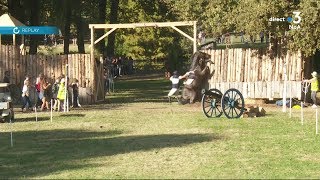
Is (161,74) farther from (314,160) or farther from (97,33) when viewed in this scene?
(314,160)

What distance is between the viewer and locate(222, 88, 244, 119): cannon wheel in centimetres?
2220

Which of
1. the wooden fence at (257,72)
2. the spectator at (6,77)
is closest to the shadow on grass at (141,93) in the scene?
the wooden fence at (257,72)

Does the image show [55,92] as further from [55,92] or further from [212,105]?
[212,105]

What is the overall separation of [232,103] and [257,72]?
682cm

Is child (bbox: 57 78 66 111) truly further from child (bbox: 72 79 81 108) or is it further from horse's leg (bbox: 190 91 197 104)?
horse's leg (bbox: 190 91 197 104)

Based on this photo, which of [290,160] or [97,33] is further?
[97,33]

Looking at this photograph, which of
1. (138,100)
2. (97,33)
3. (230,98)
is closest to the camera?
(230,98)

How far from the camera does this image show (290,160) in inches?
556

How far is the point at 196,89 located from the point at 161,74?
27.6 metres

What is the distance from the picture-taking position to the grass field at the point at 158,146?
1304cm

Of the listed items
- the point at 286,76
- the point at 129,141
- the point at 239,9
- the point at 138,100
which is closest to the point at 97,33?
the point at 138,100

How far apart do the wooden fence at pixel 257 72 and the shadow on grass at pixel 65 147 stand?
1019cm

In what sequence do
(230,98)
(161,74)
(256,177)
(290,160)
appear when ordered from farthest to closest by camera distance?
(161,74) < (230,98) < (290,160) < (256,177)

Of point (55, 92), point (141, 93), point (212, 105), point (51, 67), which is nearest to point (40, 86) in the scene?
point (55, 92)
